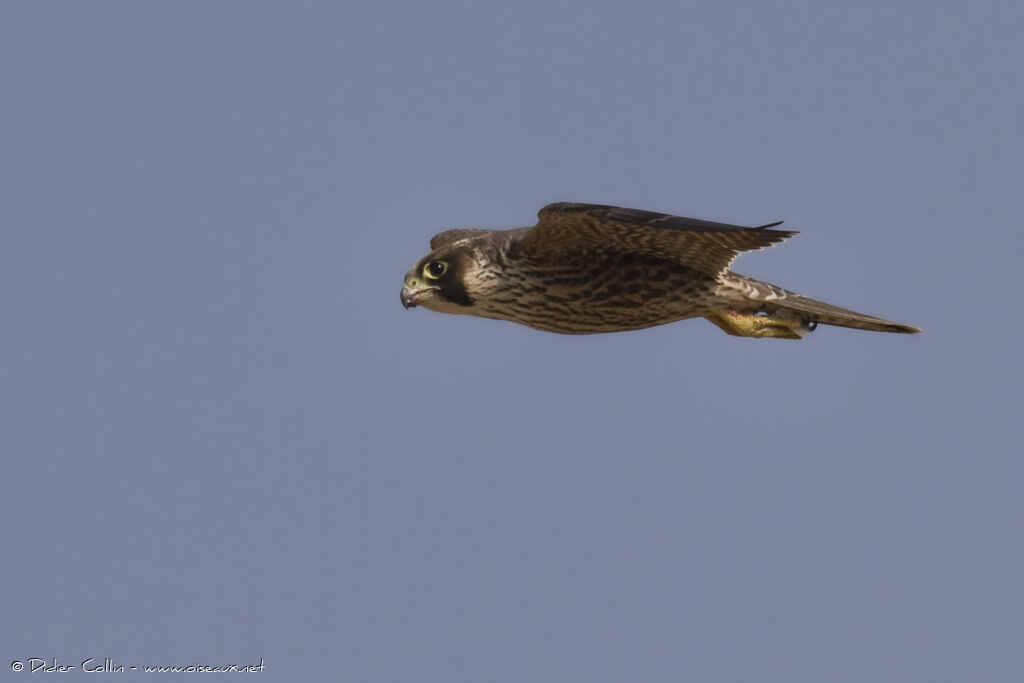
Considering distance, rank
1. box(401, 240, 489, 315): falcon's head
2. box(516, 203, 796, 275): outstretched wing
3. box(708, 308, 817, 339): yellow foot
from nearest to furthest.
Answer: box(516, 203, 796, 275): outstretched wing < box(401, 240, 489, 315): falcon's head < box(708, 308, 817, 339): yellow foot

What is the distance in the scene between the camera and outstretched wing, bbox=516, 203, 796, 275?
9289mm

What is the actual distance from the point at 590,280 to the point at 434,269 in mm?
1056

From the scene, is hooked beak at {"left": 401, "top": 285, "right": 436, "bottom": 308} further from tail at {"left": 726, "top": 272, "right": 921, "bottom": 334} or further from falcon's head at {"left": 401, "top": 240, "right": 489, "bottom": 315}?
tail at {"left": 726, "top": 272, "right": 921, "bottom": 334}

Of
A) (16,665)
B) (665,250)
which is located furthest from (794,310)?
(16,665)

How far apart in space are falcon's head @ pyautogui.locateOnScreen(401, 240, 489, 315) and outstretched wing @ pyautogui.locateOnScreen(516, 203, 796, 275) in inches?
15.0

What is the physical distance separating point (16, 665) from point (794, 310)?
5688 mm

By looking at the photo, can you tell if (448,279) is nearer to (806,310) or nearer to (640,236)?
(640,236)

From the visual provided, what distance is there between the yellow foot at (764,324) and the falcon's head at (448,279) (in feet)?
5.60

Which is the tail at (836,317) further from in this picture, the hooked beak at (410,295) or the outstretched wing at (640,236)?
the hooked beak at (410,295)

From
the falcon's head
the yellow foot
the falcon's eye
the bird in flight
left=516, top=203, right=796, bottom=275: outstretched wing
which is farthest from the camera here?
the yellow foot

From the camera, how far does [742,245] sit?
379 inches

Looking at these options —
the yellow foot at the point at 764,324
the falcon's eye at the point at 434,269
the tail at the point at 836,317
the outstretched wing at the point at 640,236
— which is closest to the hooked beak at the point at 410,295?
the falcon's eye at the point at 434,269

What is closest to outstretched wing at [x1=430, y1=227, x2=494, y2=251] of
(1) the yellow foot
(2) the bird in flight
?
(2) the bird in flight

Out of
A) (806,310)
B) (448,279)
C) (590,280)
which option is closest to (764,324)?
(806,310)
